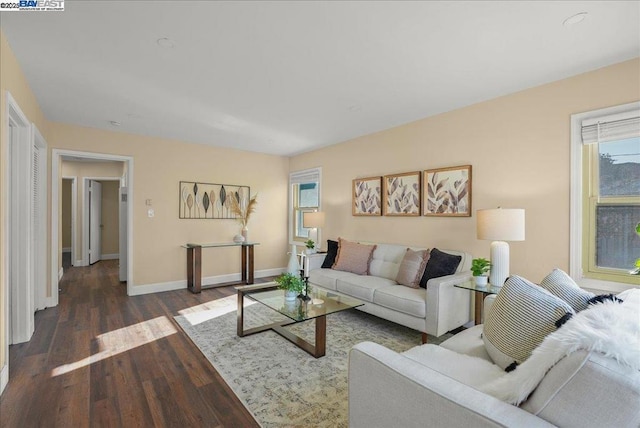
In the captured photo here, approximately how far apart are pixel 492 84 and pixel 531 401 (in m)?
2.86

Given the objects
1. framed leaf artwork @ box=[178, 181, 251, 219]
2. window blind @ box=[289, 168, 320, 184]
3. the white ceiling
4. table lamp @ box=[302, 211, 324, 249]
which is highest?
the white ceiling

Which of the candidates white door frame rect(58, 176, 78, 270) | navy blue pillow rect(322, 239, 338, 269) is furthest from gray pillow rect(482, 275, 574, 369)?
white door frame rect(58, 176, 78, 270)

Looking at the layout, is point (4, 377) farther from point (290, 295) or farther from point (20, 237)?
point (290, 295)

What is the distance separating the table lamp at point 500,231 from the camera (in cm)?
259

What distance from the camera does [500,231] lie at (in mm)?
2613

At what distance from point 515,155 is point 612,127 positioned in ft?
2.39

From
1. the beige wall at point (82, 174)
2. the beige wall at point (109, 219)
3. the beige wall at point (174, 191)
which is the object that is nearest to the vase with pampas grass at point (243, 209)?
the beige wall at point (174, 191)

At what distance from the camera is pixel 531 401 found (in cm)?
96

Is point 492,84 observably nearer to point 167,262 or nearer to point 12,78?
point 12,78

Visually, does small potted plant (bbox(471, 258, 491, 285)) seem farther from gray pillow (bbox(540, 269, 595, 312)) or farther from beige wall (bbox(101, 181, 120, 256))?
beige wall (bbox(101, 181, 120, 256))

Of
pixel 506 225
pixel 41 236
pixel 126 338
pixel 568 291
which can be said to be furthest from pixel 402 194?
pixel 41 236

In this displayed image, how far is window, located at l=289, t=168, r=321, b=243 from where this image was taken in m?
5.76

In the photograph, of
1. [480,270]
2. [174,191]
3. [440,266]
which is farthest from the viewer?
[174,191]

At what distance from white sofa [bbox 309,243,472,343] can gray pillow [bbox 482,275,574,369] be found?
1164 millimetres
